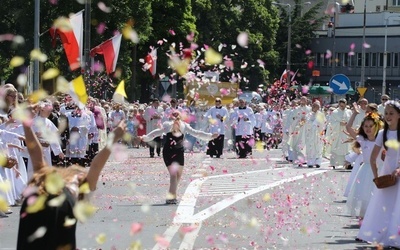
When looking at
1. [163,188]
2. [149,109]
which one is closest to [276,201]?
[163,188]

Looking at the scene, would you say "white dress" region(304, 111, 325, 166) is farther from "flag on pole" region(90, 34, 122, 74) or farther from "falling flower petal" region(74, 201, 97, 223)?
"falling flower petal" region(74, 201, 97, 223)

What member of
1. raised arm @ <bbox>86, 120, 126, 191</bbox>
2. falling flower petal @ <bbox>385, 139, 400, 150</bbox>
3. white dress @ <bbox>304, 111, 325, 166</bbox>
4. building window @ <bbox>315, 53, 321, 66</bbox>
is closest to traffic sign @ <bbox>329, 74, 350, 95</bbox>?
white dress @ <bbox>304, 111, 325, 166</bbox>

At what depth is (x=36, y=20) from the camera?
37062 mm

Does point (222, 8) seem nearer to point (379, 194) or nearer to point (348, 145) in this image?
point (348, 145)

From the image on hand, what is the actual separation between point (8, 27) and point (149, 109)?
15.6m

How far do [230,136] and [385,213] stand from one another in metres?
29.1

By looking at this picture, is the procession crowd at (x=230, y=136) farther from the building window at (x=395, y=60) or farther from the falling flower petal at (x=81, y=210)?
the building window at (x=395, y=60)

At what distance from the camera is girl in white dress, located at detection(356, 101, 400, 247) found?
515 inches

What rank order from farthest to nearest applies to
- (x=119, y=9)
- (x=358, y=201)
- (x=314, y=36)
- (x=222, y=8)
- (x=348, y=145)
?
(x=314, y=36)
(x=222, y=8)
(x=119, y=9)
(x=348, y=145)
(x=358, y=201)

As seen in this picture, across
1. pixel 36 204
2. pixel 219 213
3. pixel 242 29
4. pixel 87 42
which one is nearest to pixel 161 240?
pixel 36 204

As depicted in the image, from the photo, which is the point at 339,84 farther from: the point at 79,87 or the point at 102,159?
the point at 79,87

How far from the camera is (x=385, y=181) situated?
Result: 42.7 ft

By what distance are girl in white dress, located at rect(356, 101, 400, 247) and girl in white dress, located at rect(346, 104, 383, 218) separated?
1.75m

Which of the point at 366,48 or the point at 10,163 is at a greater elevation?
the point at 366,48
